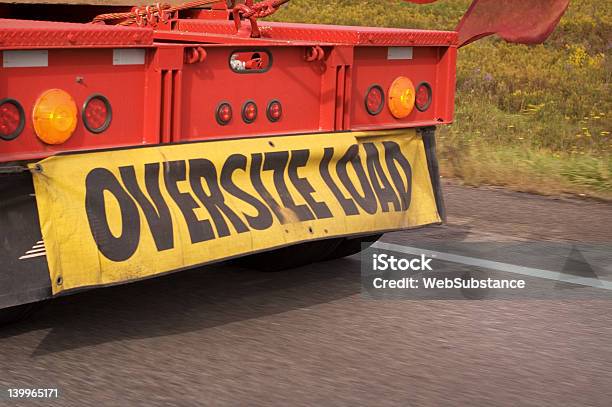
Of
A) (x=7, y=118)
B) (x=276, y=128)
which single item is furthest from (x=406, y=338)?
(x=7, y=118)

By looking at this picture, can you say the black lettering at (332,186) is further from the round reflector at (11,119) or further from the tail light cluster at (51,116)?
the round reflector at (11,119)

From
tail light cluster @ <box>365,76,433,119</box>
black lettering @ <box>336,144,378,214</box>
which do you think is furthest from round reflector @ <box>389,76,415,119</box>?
black lettering @ <box>336,144,378,214</box>

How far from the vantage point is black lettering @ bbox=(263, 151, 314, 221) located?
5004 millimetres

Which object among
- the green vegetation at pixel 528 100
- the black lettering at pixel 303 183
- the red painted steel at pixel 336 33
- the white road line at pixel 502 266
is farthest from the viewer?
the green vegetation at pixel 528 100

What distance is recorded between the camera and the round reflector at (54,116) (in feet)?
13.9

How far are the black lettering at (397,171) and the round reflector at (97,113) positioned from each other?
4.96ft

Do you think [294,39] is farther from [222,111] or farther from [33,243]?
[33,243]

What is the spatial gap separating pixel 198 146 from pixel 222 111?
0.22 meters

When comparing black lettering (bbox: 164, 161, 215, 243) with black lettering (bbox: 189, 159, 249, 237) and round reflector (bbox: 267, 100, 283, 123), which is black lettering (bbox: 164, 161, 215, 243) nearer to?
black lettering (bbox: 189, 159, 249, 237)

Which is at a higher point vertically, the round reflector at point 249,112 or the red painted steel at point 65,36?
the red painted steel at point 65,36

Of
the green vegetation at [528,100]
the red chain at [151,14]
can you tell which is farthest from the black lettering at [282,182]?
the green vegetation at [528,100]

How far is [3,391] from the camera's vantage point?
409cm

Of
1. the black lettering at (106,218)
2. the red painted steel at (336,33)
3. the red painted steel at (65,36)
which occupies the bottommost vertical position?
the black lettering at (106,218)

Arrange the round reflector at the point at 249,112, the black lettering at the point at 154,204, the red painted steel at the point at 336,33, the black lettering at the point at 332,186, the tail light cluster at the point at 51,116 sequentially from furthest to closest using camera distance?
the red painted steel at the point at 336,33
the black lettering at the point at 332,186
the round reflector at the point at 249,112
the black lettering at the point at 154,204
the tail light cluster at the point at 51,116
